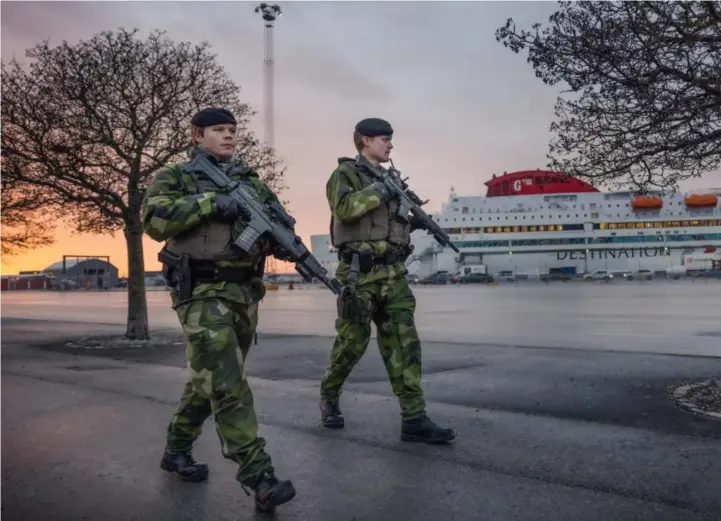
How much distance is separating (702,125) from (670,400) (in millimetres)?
2464

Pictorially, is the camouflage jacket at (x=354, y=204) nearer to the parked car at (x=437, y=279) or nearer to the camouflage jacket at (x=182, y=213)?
the camouflage jacket at (x=182, y=213)

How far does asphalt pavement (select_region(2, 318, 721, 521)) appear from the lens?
10.3 ft

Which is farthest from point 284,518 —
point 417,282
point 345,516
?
point 417,282

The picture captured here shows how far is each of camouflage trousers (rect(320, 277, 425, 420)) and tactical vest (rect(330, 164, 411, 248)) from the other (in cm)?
33

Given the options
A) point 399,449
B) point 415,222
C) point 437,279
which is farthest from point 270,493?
point 437,279

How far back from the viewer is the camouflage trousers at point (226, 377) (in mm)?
3176

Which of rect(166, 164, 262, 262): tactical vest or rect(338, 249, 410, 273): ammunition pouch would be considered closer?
rect(166, 164, 262, 262): tactical vest

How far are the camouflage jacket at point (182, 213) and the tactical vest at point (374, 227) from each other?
1152 millimetres

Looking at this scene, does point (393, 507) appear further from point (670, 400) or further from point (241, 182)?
point (670, 400)

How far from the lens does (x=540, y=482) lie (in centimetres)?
342

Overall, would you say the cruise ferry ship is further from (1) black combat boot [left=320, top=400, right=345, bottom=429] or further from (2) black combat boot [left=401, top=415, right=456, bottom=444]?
(2) black combat boot [left=401, top=415, right=456, bottom=444]

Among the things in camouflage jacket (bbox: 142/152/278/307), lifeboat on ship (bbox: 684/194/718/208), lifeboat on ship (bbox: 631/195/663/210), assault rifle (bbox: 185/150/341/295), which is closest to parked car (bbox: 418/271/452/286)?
lifeboat on ship (bbox: 631/195/663/210)

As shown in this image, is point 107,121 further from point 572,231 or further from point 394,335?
point 572,231

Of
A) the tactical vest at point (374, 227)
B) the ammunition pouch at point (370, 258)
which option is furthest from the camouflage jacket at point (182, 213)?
the tactical vest at point (374, 227)
